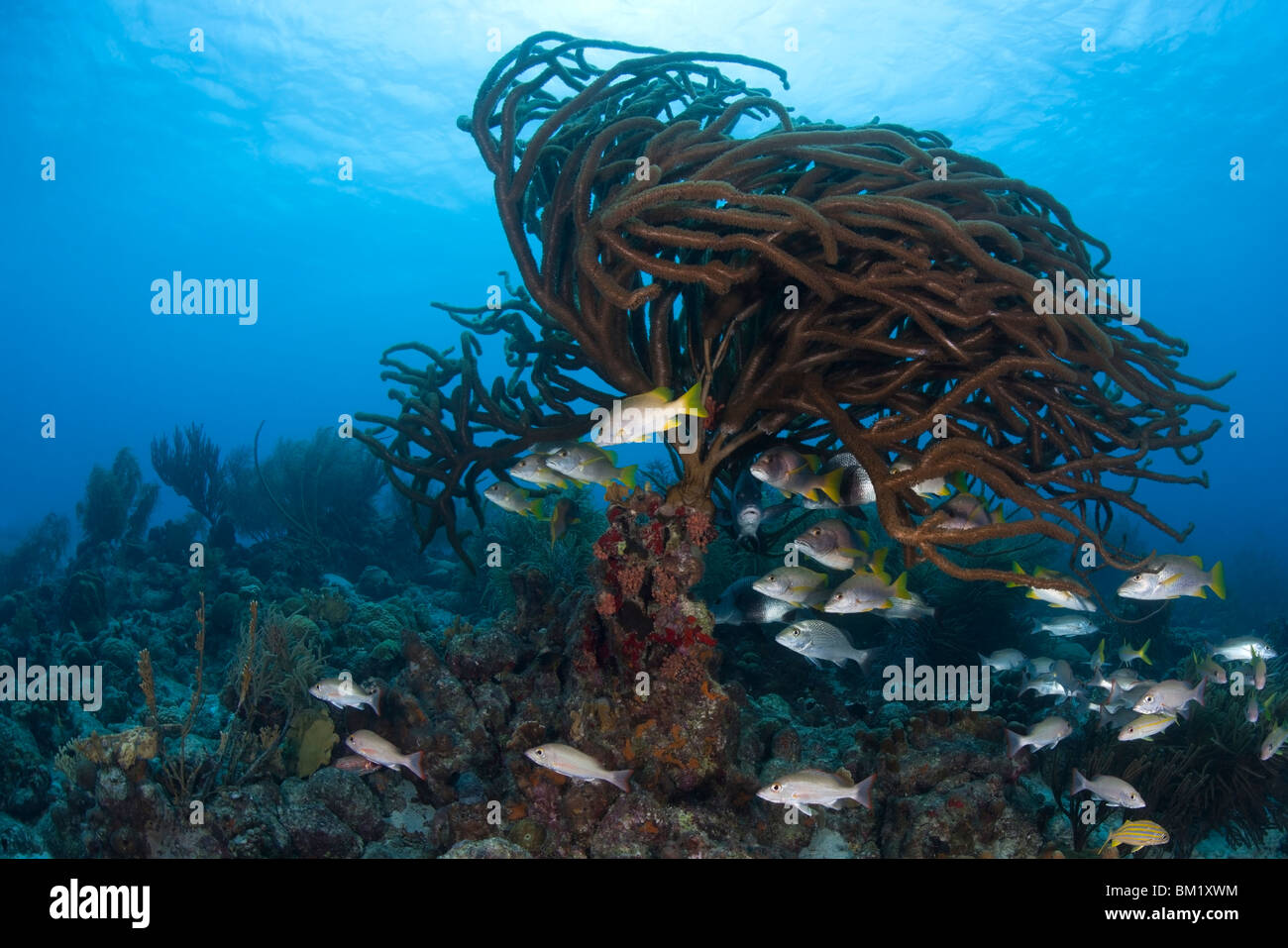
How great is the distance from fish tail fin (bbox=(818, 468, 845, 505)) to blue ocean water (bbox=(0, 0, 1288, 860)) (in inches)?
230

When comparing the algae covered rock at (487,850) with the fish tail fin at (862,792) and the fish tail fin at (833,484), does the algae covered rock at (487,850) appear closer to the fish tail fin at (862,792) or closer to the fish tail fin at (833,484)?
the fish tail fin at (862,792)

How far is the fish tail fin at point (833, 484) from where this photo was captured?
423 cm

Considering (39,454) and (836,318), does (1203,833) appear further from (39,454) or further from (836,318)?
(39,454)

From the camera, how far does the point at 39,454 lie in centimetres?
10706

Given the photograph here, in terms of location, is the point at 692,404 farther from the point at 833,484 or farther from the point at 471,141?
the point at 471,141

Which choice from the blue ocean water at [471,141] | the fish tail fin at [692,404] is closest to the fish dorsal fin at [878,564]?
the fish tail fin at [692,404]

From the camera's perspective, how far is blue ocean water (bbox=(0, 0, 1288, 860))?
25.8 meters

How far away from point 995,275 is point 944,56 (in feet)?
96.6

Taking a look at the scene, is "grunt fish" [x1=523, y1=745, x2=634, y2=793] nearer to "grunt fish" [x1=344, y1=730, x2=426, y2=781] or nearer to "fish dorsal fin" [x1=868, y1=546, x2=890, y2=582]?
"grunt fish" [x1=344, y1=730, x2=426, y2=781]

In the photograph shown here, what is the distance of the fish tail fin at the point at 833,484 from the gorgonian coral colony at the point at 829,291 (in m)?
0.21
